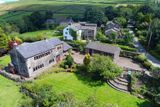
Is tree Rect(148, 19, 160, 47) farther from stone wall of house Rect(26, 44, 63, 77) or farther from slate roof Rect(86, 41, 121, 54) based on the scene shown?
stone wall of house Rect(26, 44, 63, 77)

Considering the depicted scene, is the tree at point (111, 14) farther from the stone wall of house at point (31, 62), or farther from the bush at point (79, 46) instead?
the stone wall of house at point (31, 62)

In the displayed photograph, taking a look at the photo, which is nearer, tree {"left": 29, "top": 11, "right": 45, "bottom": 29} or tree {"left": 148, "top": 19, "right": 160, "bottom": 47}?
tree {"left": 148, "top": 19, "right": 160, "bottom": 47}

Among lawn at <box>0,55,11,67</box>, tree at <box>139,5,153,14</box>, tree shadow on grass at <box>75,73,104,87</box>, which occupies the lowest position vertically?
lawn at <box>0,55,11,67</box>

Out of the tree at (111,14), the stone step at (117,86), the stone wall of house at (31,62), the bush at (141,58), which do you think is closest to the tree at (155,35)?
the bush at (141,58)

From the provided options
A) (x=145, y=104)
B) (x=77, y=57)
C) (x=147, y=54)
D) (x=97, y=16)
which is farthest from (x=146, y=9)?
(x=145, y=104)

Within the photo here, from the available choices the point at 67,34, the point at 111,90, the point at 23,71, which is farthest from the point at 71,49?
the point at 111,90

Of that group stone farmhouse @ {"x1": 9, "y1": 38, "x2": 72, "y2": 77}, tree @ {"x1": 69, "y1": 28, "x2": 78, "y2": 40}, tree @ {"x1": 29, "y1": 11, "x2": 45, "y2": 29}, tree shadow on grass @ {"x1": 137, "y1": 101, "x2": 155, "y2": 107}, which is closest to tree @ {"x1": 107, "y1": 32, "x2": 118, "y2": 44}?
tree @ {"x1": 69, "y1": 28, "x2": 78, "y2": 40}

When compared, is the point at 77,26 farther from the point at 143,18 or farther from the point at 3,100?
the point at 3,100
